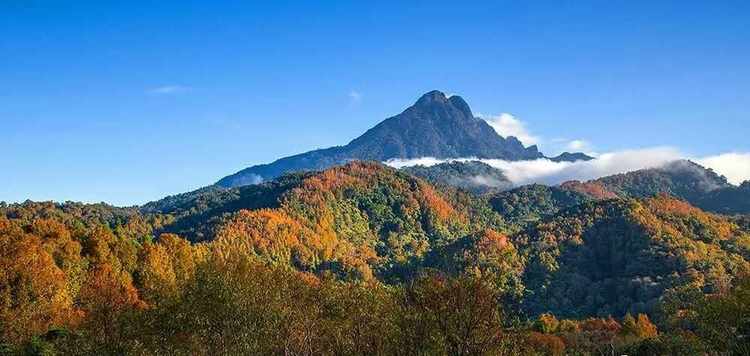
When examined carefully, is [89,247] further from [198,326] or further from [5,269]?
[198,326]

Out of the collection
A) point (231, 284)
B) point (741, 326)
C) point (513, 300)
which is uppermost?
point (231, 284)

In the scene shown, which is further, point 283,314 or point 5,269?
point 5,269

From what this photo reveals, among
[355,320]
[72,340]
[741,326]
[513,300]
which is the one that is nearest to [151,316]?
[72,340]

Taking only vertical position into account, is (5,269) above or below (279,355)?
above

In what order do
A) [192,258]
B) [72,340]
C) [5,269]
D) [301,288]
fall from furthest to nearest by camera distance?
[192,258] < [5,269] < [301,288] < [72,340]

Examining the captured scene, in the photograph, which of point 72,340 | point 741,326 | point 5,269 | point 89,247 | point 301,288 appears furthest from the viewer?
point 89,247

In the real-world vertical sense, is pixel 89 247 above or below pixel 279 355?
above

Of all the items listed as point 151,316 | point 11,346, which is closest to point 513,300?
point 151,316

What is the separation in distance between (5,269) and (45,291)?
763 cm

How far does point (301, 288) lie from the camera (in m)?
87.1

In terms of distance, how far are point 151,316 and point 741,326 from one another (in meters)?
64.2

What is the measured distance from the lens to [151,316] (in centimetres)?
7825

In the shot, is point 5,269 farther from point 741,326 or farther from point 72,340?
point 741,326

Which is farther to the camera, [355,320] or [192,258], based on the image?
[192,258]
